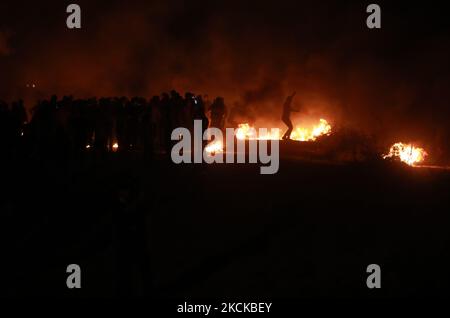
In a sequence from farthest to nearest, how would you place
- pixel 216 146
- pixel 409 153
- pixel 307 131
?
pixel 307 131 < pixel 216 146 < pixel 409 153

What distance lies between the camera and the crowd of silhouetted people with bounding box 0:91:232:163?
Answer: 14492 millimetres

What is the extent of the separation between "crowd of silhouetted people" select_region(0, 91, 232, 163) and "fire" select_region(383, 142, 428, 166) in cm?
582

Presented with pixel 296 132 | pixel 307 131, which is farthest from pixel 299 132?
pixel 307 131

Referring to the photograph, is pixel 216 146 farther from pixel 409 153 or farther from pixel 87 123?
pixel 409 153

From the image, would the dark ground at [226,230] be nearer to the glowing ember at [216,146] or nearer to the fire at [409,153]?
the glowing ember at [216,146]

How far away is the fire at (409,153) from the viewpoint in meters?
17.3

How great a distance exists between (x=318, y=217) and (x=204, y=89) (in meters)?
20.0

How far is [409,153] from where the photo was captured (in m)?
17.9

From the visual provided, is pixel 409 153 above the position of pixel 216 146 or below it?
below

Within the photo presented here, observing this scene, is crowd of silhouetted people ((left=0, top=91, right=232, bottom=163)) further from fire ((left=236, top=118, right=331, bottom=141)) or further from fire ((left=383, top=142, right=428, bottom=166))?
fire ((left=236, top=118, right=331, bottom=141))

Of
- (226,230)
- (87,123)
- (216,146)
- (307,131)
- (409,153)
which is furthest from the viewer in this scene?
(307,131)

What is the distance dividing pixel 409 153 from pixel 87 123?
405 inches

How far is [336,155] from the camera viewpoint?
53.1 ft

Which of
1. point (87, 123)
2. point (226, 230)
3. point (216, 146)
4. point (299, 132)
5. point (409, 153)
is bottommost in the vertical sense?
point (226, 230)
